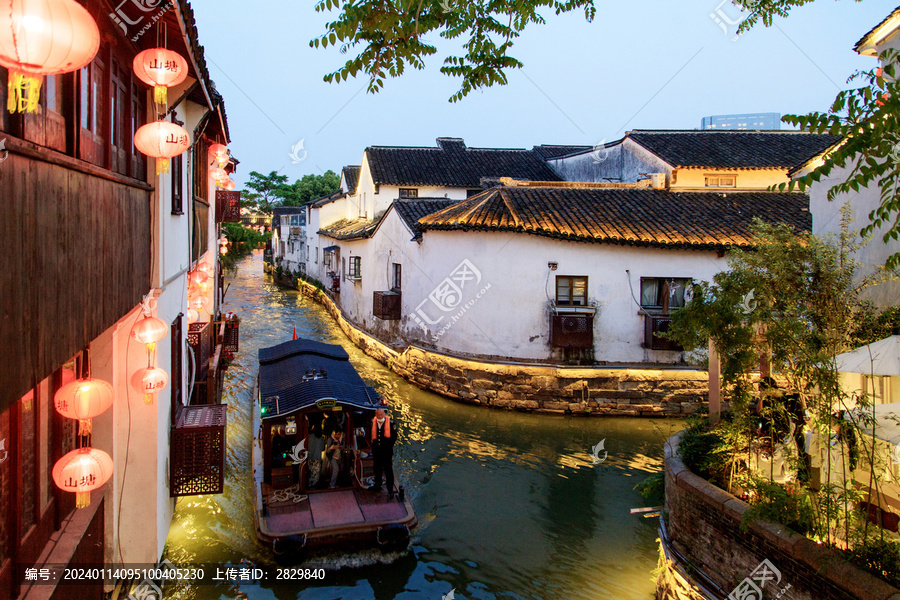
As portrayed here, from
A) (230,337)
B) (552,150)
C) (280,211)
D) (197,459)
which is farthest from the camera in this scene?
(280,211)

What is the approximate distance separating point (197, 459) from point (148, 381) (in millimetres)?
1669

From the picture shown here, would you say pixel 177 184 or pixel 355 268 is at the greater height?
pixel 177 184

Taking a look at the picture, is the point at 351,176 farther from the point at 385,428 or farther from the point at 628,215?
the point at 385,428

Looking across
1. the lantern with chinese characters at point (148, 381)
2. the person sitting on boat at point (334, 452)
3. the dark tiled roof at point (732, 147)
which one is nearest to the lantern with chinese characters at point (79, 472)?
the lantern with chinese characters at point (148, 381)

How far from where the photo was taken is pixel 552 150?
117ft

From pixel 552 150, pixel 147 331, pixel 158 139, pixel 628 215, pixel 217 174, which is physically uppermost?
pixel 552 150

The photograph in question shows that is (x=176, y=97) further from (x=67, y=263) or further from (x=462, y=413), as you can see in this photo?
(x=462, y=413)

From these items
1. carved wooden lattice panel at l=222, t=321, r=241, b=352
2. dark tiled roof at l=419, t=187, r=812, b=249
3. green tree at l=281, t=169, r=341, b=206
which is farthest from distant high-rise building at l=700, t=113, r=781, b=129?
green tree at l=281, t=169, r=341, b=206

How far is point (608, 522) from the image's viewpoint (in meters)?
10.6

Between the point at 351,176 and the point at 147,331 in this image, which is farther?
the point at 351,176

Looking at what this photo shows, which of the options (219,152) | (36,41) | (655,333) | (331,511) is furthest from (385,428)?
(219,152)

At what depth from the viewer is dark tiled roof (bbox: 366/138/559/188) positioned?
31.2 meters

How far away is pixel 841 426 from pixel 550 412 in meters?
10.4

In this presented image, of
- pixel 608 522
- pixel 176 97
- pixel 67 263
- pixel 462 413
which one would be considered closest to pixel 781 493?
pixel 608 522
